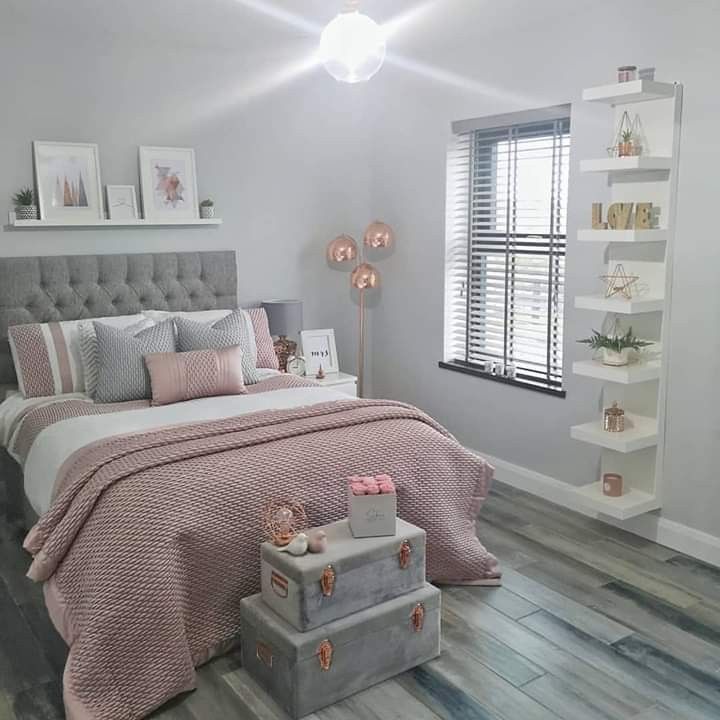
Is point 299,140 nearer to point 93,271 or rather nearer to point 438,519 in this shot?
point 93,271

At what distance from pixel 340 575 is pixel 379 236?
112 inches

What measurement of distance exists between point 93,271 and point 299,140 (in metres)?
1.54

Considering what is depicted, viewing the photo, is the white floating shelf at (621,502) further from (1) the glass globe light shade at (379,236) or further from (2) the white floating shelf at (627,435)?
(1) the glass globe light shade at (379,236)

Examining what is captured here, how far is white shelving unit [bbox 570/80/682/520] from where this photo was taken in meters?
3.51

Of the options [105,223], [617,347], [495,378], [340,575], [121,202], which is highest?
[121,202]

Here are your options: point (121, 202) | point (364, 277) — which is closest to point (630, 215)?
point (364, 277)

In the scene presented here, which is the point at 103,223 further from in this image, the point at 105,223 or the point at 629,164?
the point at 629,164

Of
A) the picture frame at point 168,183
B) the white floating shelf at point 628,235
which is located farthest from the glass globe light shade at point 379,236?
the white floating shelf at point 628,235

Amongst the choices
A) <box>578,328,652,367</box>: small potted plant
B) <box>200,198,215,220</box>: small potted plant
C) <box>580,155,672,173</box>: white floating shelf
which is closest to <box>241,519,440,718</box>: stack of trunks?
<box>578,328,652,367</box>: small potted plant

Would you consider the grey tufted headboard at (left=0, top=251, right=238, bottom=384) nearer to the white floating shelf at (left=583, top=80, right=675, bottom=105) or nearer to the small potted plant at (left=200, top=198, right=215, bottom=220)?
the small potted plant at (left=200, top=198, right=215, bottom=220)

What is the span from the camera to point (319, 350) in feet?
17.1

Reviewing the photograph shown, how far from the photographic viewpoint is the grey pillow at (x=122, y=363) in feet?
12.7

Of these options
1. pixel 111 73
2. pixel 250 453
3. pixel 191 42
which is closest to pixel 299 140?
pixel 191 42

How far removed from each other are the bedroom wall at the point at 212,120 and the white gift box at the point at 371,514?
8.08 ft
